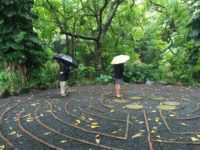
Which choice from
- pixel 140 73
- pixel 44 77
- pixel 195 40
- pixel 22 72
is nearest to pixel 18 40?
pixel 22 72

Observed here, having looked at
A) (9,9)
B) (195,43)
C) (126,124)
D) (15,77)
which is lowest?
(126,124)

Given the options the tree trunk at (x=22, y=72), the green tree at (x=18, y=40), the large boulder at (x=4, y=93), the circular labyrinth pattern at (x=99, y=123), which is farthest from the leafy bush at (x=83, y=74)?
the circular labyrinth pattern at (x=99, y=123)

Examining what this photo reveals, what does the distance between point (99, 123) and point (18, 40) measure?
5.53 metres

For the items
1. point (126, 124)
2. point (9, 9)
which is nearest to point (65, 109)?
point (126, 124)

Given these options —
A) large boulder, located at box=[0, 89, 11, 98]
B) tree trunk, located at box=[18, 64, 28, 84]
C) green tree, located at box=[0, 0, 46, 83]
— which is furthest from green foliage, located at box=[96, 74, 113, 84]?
large boulder, located at box=[0, 89, 11, 98]

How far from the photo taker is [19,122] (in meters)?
6.38

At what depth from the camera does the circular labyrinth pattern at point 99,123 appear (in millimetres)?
5047

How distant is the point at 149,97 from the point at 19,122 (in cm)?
459

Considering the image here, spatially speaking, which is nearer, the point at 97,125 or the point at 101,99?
the point at 97,125

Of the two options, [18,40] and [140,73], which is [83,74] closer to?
[140,73]

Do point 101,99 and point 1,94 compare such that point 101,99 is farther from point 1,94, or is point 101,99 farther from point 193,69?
point 193,69

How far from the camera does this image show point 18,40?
33.4 feet

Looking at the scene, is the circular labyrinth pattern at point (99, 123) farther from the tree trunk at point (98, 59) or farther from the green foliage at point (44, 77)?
the tree trunk at point (98, 59)

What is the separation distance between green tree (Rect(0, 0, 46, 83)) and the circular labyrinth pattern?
6.11 ft
